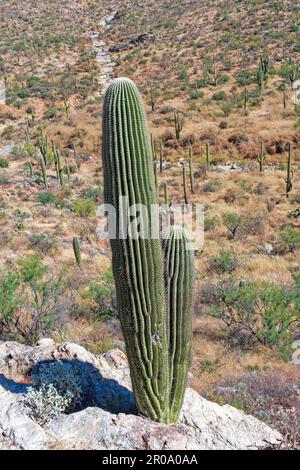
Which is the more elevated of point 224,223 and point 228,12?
point 228,12

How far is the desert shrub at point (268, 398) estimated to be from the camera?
5.75m

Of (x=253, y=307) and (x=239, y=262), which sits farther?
(x=239, y=262)

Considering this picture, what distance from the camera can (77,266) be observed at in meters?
14.1

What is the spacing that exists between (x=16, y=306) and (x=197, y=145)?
21358mm

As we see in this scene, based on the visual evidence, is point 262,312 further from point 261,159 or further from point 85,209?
point 261,159

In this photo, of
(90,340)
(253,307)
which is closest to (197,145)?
(253,307)

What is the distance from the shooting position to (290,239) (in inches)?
614

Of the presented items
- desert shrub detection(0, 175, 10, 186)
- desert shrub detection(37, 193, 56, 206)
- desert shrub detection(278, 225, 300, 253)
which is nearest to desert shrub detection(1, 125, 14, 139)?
desert shrub detection(0, 175, 10, 186)

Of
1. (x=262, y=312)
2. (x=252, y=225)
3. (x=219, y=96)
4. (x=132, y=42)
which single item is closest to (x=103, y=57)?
(x=132, y=42)

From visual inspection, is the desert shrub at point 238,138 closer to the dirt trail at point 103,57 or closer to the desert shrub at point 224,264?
the desert shrub at point 224,264

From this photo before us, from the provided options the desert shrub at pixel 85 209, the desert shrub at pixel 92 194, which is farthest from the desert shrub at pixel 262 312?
the desert shrub at pixel 92 194

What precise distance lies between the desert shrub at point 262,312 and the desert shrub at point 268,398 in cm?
184

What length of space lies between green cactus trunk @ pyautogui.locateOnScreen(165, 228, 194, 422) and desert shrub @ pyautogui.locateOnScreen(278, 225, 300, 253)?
35.9 feet

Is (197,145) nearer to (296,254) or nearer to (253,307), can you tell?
(296,254)
